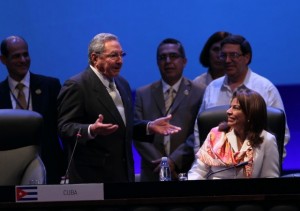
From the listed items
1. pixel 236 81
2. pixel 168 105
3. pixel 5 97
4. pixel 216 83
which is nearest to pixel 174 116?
pixel 168 105

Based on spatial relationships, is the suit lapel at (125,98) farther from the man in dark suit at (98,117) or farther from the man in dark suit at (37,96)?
the man in dark suit at (37,96)

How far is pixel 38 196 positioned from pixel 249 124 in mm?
1339

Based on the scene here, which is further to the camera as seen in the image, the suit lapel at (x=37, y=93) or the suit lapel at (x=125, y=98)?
the suit lapel at (x=37, y=93)

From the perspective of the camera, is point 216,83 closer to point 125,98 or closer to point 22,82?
point 125,98

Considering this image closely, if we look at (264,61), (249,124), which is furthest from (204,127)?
(264,61)

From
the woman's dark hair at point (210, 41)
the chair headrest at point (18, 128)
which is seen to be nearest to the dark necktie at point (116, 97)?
the chair headrest at point (18, 128)

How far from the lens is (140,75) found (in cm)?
695

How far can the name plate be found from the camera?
3.60 metres

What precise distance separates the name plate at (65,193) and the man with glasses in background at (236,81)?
71.5 inches

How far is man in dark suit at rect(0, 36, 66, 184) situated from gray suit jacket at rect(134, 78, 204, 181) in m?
0.53

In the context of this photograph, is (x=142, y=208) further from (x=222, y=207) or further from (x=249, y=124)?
(x=249, y=124)

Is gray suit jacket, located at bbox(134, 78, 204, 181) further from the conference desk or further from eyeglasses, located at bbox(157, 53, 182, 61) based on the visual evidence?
the conference desk

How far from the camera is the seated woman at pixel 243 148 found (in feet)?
14.4

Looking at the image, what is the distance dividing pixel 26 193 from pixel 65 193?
169 mm
